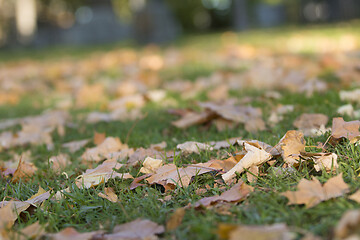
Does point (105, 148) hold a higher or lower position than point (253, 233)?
lower

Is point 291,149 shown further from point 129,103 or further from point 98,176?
point 129,103

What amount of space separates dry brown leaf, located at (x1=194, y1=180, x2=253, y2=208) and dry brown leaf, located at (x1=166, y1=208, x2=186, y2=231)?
Answer: 0.08 meters

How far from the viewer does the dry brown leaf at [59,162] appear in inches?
72.7

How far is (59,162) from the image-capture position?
1.89 m

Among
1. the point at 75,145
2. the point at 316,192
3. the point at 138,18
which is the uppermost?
the point at 138,18

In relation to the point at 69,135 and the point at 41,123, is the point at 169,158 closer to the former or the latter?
the point at 69,135

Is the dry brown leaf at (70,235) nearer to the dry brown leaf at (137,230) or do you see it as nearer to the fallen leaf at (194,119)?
the dry brown leaf at (137,230)

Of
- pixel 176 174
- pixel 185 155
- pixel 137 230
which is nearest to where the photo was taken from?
pixel 137 230

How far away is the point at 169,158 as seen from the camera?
171 centimetres

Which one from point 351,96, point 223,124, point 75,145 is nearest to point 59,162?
point 75,145

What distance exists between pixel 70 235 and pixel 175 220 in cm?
35

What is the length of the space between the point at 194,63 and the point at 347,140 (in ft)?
12.3

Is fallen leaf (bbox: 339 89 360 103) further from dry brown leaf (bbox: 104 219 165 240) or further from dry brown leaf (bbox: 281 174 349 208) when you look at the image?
dry brown leaf (bbox: 104 219 165 240)

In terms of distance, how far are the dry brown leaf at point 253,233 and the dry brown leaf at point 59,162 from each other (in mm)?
1076
